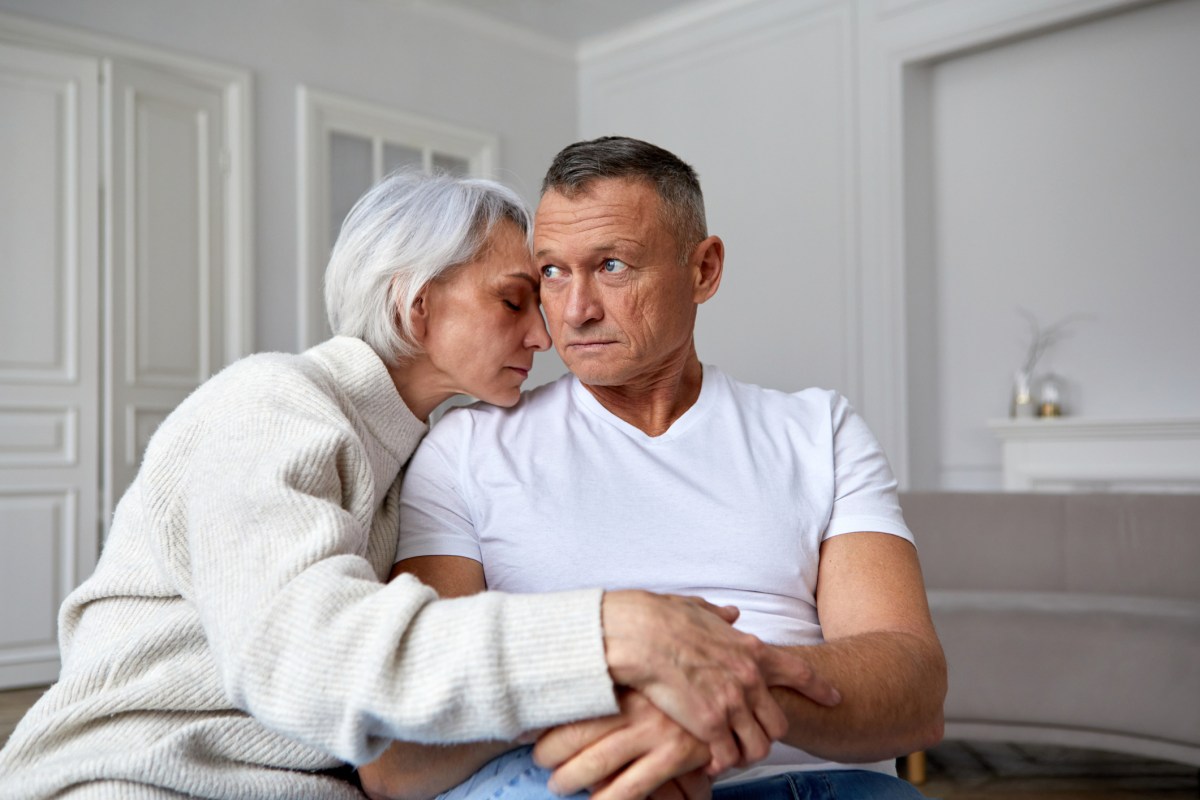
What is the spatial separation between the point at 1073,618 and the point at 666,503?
6.57 feet

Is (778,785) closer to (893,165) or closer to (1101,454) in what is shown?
(1101,454)

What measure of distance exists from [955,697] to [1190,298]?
2.72 m

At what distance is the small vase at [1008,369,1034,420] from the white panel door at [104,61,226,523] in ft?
12.3

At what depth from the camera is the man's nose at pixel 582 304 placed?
1489 millimetres

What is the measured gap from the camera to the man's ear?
62.6 inches

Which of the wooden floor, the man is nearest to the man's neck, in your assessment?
the man

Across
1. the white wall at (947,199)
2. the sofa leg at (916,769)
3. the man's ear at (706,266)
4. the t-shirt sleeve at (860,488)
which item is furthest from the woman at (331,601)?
the white wall at (947,199)

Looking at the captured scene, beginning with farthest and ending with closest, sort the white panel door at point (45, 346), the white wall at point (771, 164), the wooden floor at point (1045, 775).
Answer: the white wall at point (771, 164)
the white panel door at point (45, 346)
the wooden floor at point (1045, 775)

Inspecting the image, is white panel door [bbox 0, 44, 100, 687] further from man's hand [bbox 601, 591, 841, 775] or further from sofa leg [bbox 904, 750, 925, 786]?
man's hand [bbox 601, 591, 841, 775]

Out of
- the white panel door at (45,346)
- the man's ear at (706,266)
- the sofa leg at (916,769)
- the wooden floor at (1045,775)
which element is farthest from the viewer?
the white panel door at (45,346)

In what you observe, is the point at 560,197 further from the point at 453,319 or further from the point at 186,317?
the point at 186,317

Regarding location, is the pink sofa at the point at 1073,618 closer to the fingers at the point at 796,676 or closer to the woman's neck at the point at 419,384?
the woman's neck at the point at 419,384

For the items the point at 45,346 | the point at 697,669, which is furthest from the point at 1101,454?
the point at 45,346

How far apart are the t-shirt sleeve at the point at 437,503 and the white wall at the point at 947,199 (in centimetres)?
421
